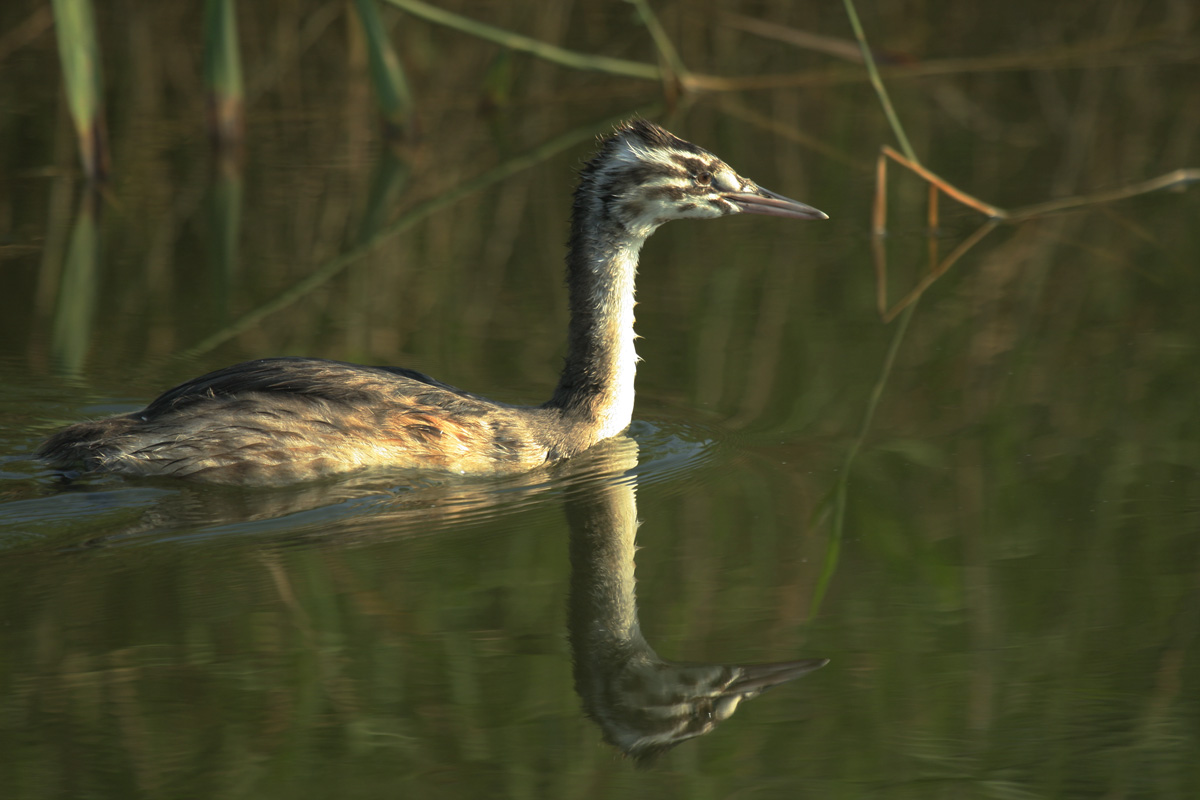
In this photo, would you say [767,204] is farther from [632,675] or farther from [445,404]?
[632,675]

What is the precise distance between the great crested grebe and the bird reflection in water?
1210mm

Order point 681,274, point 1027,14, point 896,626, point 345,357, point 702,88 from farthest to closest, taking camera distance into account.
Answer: point 1027,14 → point 702,88 → point 681,274 → point 345,357 → point 896,626

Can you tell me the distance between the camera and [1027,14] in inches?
739

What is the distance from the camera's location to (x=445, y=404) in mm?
7570

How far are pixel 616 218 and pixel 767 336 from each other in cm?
182

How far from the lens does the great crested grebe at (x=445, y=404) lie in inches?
288

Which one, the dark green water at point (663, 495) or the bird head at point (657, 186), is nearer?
the dark green water at point (663, 495)

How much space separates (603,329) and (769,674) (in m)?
2.98

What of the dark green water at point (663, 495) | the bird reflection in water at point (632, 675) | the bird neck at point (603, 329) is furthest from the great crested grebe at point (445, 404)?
the bird reflection in water at point (632, 675)

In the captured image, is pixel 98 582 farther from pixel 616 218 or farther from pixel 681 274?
pixel 681 274

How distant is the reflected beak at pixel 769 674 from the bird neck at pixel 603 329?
270 cm

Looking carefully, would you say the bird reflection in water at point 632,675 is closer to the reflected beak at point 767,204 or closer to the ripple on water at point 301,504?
the ripple on water at point 301,504

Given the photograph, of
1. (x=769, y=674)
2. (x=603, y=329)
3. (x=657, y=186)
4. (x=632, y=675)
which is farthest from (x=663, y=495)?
(x=769, y=674)

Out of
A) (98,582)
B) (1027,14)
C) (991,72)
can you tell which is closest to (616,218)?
(98,582)
